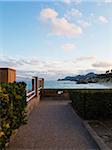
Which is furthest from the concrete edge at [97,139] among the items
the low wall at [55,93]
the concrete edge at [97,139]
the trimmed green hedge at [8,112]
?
the low wall at [55,93]

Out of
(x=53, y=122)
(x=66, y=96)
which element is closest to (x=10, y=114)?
(x=53, y=122)

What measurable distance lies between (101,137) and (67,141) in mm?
892

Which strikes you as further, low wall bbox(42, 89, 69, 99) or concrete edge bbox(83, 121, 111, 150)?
low wall bbox(42, 89, 69, 99)

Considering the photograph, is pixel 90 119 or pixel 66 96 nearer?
pixel 90 119

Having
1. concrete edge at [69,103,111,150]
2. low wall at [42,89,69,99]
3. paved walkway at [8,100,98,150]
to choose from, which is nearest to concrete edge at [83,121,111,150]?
concrete edge at [69,103,111,150]

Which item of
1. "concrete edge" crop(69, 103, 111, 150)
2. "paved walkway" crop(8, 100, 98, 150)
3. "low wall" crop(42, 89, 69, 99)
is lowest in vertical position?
"paved walkway" crop(8, 100, 98, 150)

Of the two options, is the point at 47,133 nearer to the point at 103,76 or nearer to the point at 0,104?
the point at 0,104

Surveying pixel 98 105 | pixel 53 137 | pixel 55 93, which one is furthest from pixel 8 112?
pixel 55 93

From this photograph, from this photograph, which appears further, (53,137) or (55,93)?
(55,93)

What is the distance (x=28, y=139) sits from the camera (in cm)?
824

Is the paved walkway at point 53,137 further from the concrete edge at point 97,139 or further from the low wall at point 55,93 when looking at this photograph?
the low wall at point 55,93

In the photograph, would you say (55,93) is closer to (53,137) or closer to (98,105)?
(98,105)

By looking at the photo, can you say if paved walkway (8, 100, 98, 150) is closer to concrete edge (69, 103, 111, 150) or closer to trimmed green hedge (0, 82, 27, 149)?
concrete edge (69, 103, 111, 150)

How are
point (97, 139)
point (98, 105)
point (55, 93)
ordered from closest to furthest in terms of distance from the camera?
point (97, 139)
point (98, 105)
point (55, 93)
